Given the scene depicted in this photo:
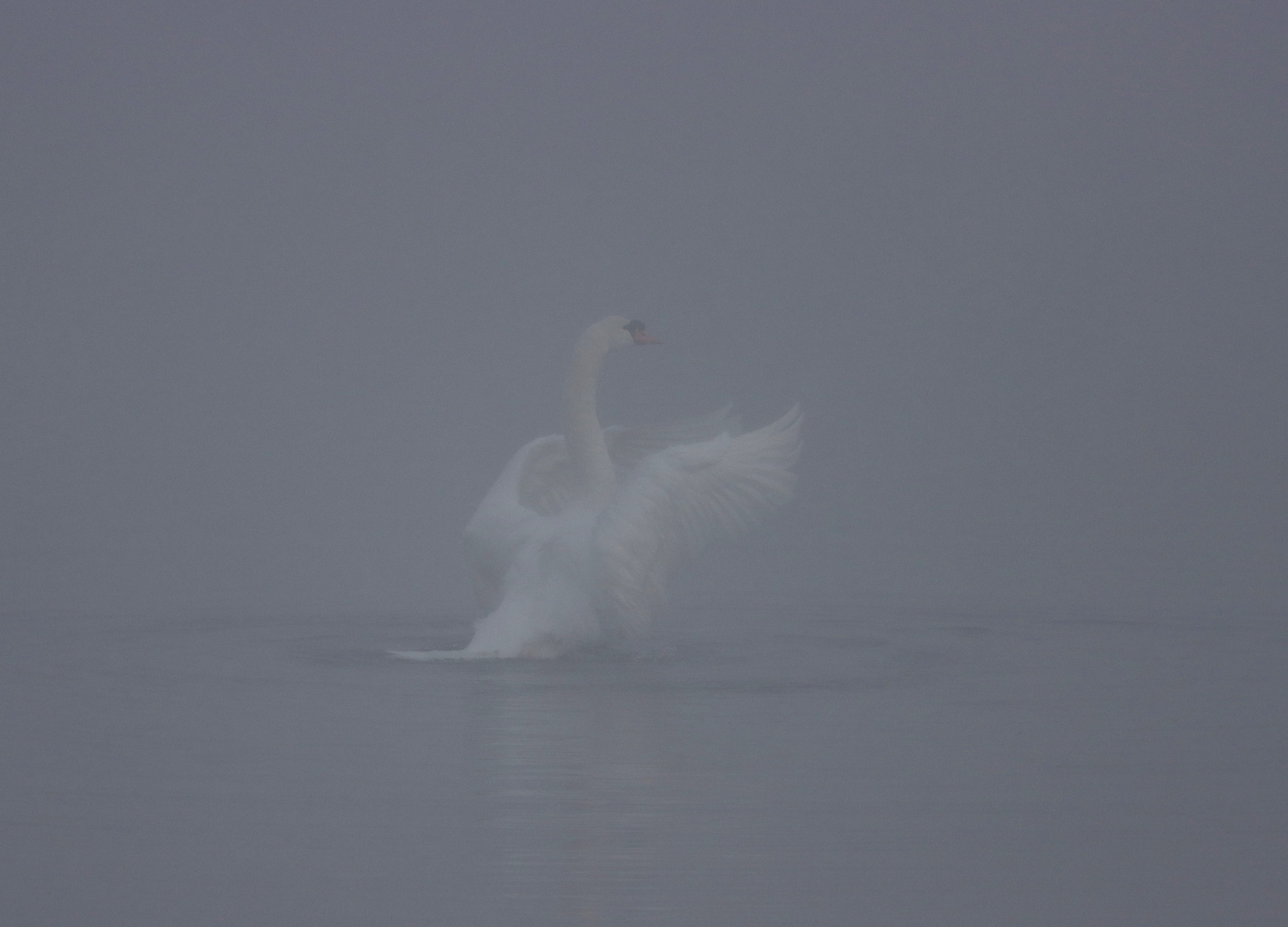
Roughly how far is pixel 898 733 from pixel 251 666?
296 cm

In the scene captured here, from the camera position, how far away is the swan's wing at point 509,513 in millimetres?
8461

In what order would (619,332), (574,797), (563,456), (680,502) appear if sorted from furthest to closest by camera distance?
(563,456)
(619,332)
(680,502)
(574,797)

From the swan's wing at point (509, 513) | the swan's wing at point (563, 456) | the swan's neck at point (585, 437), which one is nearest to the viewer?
the swan's wing at point (509, 513)

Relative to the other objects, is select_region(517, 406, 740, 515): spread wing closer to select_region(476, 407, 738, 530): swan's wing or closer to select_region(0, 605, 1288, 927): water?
select_region(476, 407, 738, 530): swan's wing

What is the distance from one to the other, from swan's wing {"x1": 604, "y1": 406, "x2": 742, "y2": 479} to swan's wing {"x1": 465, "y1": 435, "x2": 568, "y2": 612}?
13.4 inches

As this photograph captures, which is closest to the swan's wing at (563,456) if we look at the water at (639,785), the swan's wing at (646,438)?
the swan's wing at (646,438)

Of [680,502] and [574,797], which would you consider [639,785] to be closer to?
[574,797]

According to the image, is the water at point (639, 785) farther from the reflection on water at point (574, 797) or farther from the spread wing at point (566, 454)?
the spread wing at point (566, 454)

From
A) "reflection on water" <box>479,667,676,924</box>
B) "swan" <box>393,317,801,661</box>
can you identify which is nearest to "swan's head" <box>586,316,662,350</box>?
"swan" <box>393,317,801,661</box>

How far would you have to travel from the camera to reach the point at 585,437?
28.6ft

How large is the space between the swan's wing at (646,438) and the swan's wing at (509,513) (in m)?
0.34

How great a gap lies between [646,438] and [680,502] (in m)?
1.45

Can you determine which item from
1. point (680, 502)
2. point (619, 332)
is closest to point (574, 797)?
point (680, 502)

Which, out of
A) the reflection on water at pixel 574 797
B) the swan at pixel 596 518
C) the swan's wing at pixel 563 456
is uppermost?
the swan's wing at pixel 563 456
